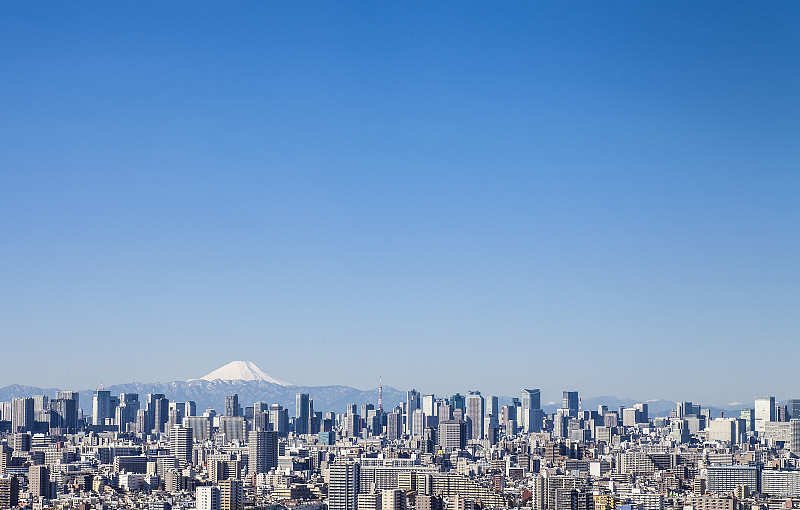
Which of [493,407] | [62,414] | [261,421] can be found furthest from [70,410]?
[493,407]

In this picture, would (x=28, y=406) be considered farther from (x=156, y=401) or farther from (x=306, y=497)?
(x=306, y=497)

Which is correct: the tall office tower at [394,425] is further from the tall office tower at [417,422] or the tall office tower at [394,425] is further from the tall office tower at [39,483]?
the tall office tower at [39,483]

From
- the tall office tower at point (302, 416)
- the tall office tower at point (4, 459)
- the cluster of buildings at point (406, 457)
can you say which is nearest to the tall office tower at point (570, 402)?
the cluster of buildings at point (406, 457)

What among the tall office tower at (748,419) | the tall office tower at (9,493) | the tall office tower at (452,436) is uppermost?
the tall office tower at (748,419)

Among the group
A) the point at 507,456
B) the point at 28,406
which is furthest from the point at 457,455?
the point at 28,406

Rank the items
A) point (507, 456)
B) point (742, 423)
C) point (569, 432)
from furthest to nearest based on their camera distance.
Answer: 1. point (569, 432)
2. point (742, 423)
3. point (507, 456)
